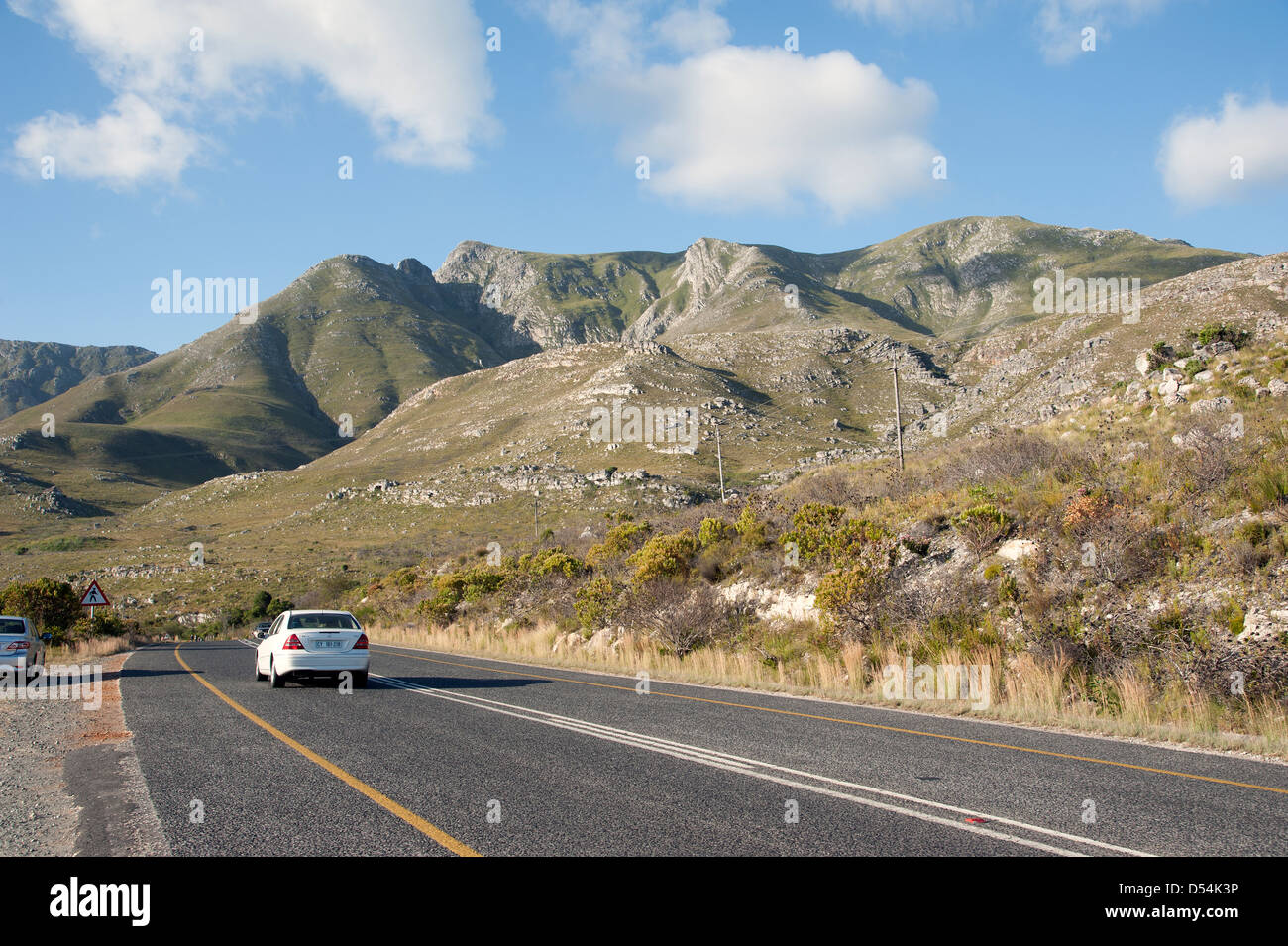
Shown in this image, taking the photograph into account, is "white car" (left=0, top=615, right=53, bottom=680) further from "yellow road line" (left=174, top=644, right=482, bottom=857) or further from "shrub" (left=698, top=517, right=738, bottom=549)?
"shrub" (left=698, top=517, right=738, bottom=549)

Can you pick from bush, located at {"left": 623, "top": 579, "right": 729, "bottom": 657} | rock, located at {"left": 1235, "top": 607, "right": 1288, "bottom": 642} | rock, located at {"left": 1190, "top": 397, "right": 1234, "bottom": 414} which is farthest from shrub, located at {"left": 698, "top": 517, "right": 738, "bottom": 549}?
rock, located at {"left": 1235, "top": 607, "right": 1288, "bottom": 642}

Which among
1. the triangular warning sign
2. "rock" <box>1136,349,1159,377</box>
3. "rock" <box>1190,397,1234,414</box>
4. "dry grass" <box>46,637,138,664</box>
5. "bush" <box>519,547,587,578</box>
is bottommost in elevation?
"dry grass" <box>46,637,138,664</box>

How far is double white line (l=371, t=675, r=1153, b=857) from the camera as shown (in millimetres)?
5238

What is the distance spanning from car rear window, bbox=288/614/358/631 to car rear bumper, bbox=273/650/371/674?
69cm

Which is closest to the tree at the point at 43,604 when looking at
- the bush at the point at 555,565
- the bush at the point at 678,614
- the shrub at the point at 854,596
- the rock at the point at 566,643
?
the bush at the point at 555,565

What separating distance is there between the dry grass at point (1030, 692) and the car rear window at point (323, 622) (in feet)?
19.4

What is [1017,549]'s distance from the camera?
48.9 feet

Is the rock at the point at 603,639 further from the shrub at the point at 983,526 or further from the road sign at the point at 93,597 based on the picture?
the road sign at the point at 93,597

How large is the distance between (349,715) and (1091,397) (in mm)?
32918

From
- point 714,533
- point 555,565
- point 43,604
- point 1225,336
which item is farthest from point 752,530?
point 43,604

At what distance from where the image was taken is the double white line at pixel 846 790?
206 inches
